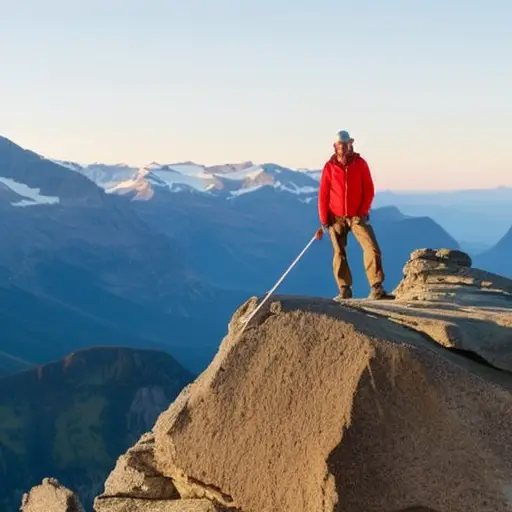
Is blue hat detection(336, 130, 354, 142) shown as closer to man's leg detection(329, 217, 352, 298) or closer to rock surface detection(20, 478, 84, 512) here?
man's leg detection(329, 217, 352, 298)

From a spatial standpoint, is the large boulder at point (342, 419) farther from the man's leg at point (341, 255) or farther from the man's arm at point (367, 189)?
the man's leg at point (341, 255)

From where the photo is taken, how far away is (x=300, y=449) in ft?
28.5

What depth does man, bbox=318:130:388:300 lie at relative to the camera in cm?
1323

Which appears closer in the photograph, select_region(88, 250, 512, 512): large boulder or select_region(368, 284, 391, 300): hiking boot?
select_region(88, 250, 512, 512): large boulder

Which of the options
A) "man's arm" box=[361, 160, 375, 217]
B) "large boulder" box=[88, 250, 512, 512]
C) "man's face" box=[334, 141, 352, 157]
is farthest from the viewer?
"man's arm" box=[361, 160, 375, 217]

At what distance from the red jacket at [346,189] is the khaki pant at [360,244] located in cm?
18

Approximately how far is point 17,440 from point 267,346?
11958 centimetres

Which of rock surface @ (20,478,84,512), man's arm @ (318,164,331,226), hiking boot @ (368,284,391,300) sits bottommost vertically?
rock surface @ (20,478,84,512)

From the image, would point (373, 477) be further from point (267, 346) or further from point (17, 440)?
point (17, 440)

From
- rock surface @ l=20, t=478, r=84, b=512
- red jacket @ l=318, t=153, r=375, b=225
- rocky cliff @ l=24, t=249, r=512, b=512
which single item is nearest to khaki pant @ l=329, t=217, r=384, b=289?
red jacket @ l=318, t=153, r=375, b=225

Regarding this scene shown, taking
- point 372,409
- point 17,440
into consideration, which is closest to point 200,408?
point 372,409

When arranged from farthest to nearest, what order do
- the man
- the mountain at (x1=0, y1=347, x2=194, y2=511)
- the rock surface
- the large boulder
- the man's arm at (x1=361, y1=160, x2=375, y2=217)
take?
the mountain at (x1=0, y1=347, x2=194, y2=511)
the man's arm at (x1=361, y1=160, x2=375, y2=217)
the man
the rock surface
the large boulder

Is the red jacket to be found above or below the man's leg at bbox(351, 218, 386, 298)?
above

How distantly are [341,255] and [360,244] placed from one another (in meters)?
0.71
